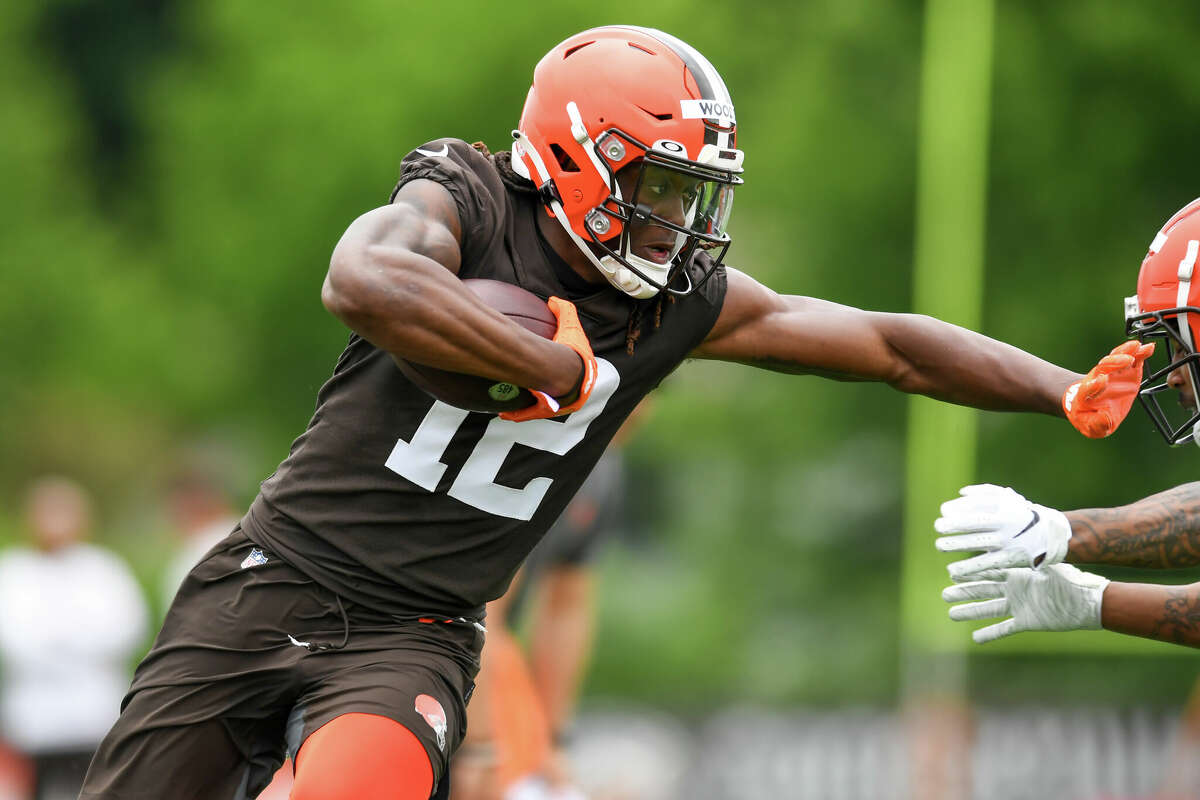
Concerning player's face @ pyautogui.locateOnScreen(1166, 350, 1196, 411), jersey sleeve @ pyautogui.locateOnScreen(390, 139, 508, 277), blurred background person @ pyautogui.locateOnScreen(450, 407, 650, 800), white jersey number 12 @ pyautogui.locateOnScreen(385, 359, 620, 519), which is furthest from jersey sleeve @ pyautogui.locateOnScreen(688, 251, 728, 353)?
blurred background person @ pyautogui.locateOnScreen(450, 407, 650, 800)

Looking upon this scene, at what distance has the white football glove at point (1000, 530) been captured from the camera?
365cm

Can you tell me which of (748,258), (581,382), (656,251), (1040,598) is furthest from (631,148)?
(748,258)

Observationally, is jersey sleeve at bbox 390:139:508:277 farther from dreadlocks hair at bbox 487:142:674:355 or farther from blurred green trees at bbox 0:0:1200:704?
blurred green trees at bbox 0:0:1200:704

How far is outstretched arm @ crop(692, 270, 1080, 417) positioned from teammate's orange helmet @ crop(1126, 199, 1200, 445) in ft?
0.79

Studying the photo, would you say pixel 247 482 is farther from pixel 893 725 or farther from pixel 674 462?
pixel 893 725

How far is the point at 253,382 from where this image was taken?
12.5 metres

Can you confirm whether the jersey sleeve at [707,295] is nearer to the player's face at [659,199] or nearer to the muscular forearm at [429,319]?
the player's face at [659,199]

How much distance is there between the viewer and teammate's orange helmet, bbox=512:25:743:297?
11.8ft

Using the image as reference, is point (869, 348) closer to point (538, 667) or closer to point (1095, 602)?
point (1095, 602)

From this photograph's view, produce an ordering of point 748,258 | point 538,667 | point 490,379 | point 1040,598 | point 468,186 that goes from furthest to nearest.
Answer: point 748,258
point 538,667
point 1040,598
point 468,186
point 490,379

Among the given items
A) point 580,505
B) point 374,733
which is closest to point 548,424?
point 374,733

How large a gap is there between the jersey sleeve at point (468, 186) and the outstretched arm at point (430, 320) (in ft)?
1.08

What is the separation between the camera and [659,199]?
12.0ft

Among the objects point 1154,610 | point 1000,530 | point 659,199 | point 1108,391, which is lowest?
point 1154,610
